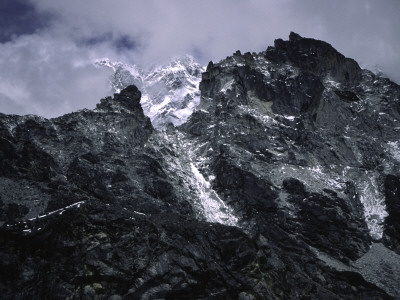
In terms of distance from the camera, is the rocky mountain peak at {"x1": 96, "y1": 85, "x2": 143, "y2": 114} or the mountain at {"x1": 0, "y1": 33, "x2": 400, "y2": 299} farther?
the rocky mountain peak at {"x1": 96, "y1": 85, "x2": 143, "y2": 114}

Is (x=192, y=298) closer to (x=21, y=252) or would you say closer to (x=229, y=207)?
(x=21, y=252)

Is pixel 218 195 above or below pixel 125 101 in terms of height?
below

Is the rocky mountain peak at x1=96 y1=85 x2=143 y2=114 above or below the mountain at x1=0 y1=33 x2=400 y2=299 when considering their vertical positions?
above

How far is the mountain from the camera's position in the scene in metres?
90.9

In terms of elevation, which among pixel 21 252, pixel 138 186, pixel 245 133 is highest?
pixel 245 133

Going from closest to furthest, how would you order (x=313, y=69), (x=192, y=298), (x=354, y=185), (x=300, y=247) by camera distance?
(x=192, y=298), (x=300, y=247), (x=354, y=185), (x=313, y=69)

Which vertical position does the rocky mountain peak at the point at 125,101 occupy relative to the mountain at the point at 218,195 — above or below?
above

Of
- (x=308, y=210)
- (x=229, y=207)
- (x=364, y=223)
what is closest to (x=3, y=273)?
(x=229, y=207)

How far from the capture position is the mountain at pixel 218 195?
90.9 meters

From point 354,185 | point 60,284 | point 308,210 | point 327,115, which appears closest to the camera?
point 60,284

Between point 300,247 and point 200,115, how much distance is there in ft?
237

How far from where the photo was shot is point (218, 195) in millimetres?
148500

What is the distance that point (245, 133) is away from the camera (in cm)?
16812

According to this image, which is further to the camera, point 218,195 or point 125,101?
point 125,101
